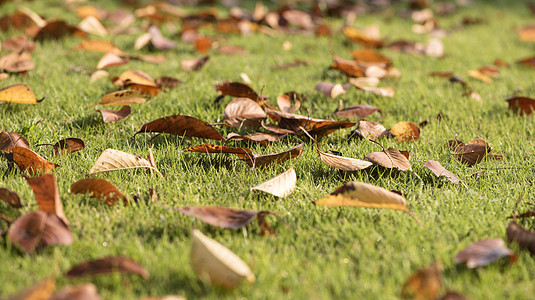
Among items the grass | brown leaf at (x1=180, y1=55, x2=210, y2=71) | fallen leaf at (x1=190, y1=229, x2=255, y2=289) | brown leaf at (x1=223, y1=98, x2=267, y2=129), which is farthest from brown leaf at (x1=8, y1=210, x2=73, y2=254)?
brown leaf at (x1=180, y1=55, x2=210, y2=71)

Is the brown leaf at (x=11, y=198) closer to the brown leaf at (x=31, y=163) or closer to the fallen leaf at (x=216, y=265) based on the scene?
the brown leaf at (x=31, y=163)

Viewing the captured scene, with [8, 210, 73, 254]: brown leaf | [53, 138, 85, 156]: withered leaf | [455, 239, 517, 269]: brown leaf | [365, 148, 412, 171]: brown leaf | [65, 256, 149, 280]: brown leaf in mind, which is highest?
[455, 239, 517, 269]: brown leaf

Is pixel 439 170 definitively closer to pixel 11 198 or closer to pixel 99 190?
pixel 99 190

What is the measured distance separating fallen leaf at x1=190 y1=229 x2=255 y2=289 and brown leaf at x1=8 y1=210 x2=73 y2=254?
37 centimetres

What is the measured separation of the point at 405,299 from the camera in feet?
3.89

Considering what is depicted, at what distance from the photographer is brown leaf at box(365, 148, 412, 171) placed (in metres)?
1.84

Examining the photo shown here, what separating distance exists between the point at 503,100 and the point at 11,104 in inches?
99.5

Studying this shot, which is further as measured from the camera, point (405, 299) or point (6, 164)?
point (6, 164)

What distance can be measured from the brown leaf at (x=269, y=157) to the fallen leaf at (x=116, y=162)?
1.10ft

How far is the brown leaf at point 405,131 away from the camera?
222 centimetres

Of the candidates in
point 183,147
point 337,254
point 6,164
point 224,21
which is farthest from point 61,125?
point 224,21

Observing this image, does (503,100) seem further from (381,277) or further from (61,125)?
(61,125)

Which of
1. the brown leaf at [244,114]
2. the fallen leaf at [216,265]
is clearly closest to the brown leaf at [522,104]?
the brown leaf at [244,114]

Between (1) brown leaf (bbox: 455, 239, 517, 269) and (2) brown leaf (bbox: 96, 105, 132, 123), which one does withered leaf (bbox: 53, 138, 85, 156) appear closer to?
(2) brown leaf (bbox: 96, 105, 132, 123)
